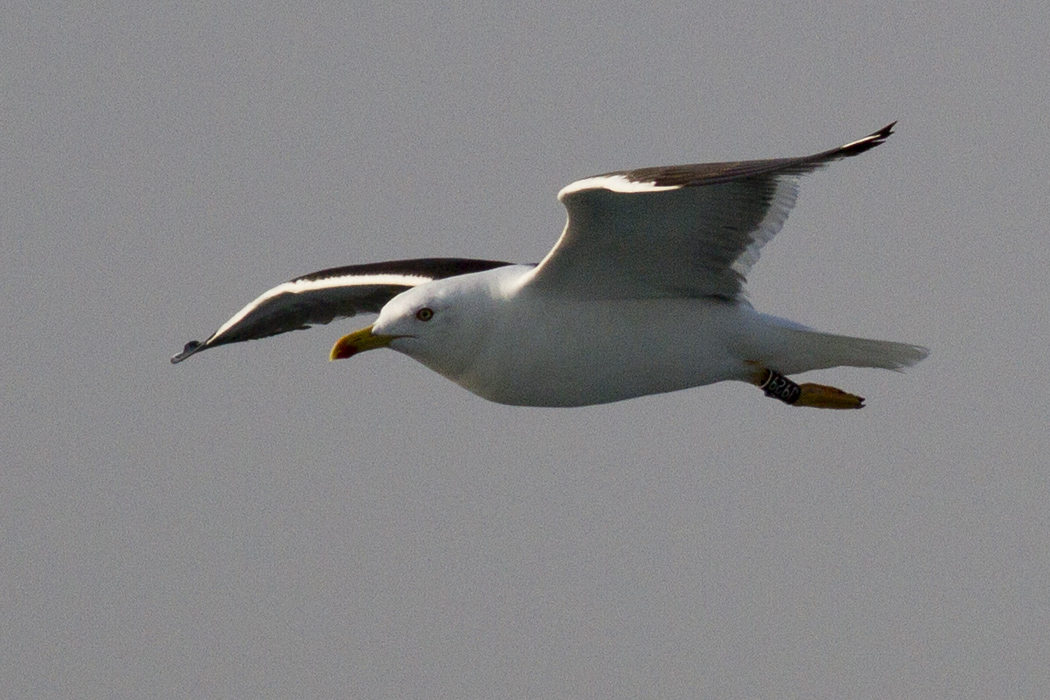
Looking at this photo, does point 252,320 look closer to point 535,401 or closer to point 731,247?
point 535,401

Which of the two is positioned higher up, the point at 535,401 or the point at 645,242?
the point at 645,242

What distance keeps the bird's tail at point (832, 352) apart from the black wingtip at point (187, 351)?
417 centimetres

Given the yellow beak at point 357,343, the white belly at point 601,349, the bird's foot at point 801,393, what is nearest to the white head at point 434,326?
the yellow beak at point 357,343

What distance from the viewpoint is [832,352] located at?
10609mm

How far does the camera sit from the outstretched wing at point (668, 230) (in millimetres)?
8727

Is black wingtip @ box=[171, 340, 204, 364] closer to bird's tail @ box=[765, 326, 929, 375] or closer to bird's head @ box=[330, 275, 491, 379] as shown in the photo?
bird's head @ box=[330, 275, 491, 379]

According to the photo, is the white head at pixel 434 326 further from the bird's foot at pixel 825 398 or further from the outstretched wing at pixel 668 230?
the bird's foot at pixel 825 398

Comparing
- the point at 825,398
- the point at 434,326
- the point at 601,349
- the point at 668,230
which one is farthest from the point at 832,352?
the point at 434,326

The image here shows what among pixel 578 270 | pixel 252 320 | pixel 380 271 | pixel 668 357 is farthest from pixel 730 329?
pixel 252 320

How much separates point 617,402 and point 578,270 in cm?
99

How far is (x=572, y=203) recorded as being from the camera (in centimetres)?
915

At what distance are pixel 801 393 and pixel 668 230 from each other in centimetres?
211

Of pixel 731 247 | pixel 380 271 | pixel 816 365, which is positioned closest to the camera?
pixel 731 247

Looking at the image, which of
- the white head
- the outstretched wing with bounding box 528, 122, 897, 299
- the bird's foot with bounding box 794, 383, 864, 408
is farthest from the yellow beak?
the bird's foot with bounding box 794, 383, 864, 408
